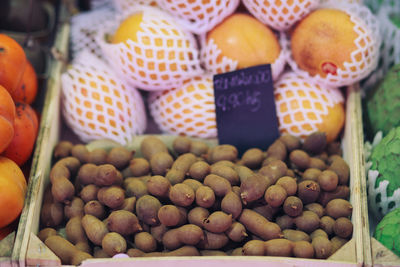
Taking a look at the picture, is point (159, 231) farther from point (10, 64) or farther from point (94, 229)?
point (10, 64)

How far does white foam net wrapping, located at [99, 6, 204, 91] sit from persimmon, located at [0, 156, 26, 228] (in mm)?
658

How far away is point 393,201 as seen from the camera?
5.18ft

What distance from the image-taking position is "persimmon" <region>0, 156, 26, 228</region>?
137 centimetres

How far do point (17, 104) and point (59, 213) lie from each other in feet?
1.62

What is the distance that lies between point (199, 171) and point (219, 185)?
0.40 ft

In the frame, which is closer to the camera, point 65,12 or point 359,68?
point 359,68

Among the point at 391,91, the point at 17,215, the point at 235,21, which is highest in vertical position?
the point at 235,21

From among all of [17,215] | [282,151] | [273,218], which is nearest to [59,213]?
[17,215]

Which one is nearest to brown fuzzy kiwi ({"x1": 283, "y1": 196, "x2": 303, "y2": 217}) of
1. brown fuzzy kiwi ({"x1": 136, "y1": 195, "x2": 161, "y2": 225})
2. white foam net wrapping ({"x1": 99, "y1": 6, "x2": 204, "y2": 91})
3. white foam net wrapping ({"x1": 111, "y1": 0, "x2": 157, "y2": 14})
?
brown fuzzy kiwi ({"x1": 136, "y1": 195, "x2": 161, "y2": 225})

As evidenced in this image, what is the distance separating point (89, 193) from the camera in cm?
157

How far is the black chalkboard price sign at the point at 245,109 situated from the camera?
6.13 ft

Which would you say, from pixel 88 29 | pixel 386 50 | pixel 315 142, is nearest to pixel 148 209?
pixel 315 142

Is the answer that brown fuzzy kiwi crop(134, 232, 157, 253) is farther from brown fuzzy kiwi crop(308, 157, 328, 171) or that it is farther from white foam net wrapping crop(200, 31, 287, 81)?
white foam net wrapping crop(200, 31, 287, 81)

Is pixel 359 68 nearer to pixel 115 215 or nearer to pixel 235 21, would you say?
pixel 235 21
